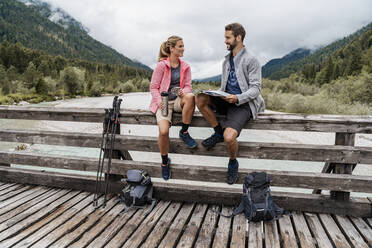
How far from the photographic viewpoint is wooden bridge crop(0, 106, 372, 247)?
2.70 meters

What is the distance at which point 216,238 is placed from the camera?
270cm

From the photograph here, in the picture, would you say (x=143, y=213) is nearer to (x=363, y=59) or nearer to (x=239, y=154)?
(x=239, y=154)

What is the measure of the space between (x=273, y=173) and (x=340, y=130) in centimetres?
93

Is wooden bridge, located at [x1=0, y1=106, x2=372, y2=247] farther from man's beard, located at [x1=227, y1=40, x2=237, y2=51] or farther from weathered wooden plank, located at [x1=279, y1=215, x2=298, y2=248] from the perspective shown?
man's beard, located at [x1=227, y1=40, x2=237, y2=51]

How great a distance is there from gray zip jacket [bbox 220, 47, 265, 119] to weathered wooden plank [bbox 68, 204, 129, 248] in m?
2.00

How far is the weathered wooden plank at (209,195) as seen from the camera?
316 centimetres

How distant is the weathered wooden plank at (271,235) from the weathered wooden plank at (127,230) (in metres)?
1.38

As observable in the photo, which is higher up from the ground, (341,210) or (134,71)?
(134,71)

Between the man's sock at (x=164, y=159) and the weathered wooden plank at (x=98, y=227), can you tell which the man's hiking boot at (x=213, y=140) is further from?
the weathered wooden plank at (x=98, y=227)

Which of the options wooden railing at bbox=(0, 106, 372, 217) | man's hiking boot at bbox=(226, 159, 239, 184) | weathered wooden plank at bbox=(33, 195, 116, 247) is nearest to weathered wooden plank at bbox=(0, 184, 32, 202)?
wooden railing at bbox=(0, 106, 372, 217)

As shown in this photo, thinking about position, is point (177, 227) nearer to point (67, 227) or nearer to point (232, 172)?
point (232, 172)

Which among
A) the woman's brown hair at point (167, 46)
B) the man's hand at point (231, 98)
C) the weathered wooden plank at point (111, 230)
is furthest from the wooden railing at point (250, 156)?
the woman's brown hair at point (167, 46)

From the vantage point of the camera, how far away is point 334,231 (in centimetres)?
283

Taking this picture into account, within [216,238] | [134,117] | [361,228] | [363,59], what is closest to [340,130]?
[361,228]
